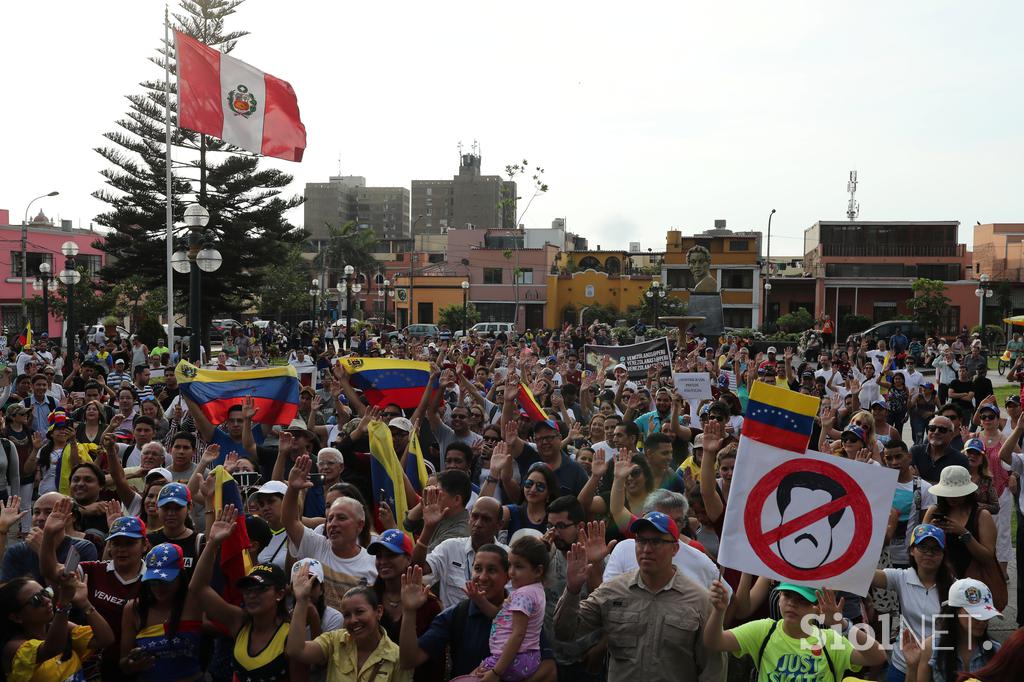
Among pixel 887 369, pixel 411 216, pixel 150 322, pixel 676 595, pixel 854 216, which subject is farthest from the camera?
pixel 411 216

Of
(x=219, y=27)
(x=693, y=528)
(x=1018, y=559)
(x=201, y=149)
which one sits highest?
(x=219, y=27)

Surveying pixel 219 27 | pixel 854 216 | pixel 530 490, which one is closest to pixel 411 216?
pixel 854 216

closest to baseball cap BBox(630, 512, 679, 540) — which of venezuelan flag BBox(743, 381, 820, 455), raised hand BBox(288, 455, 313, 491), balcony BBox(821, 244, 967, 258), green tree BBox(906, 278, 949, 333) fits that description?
venezuelan flag BBox(743, 381, 820, 455)

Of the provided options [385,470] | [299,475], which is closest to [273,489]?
[299,475]

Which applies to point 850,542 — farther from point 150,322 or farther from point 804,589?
point 150,322

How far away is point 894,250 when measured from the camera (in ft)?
221

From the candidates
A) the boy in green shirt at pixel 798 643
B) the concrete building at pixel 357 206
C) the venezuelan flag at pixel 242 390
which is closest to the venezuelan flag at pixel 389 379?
the venezuelan flag at pixel 242 390

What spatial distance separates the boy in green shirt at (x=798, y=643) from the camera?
13.8 ft

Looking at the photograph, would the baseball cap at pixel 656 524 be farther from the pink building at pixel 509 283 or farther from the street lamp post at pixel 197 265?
the pink building at pixel 509 283

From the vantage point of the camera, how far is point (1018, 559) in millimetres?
7648

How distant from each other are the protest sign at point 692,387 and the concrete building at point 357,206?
115735mm

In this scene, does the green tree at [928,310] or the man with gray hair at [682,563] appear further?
the green tree at [928,310]

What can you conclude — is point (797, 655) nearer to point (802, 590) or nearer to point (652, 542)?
point (802, 590)

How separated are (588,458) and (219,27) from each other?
35.3 meters
